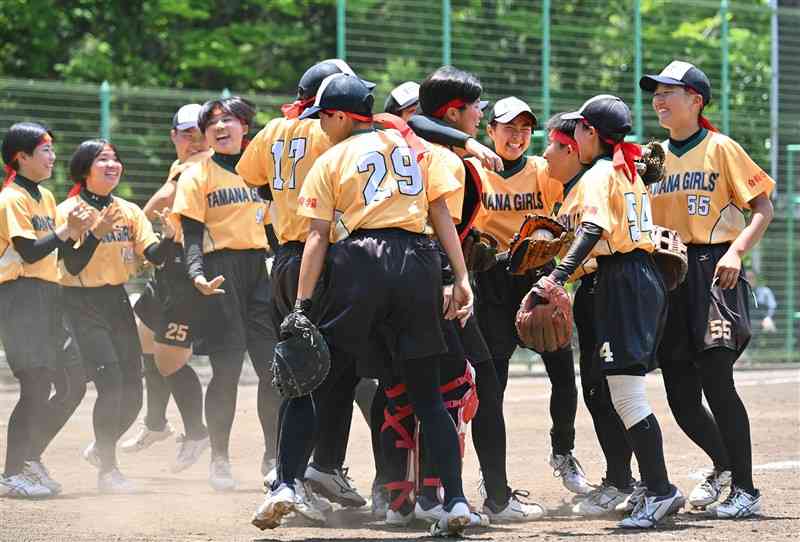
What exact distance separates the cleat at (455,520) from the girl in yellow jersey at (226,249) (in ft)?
8.82

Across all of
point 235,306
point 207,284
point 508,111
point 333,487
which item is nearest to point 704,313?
point 508,111

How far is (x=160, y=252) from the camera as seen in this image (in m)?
9.23

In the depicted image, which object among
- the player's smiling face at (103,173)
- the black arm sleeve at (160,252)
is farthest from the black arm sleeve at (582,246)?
the player's smiling face at (103,173)

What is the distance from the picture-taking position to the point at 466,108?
7148 mm

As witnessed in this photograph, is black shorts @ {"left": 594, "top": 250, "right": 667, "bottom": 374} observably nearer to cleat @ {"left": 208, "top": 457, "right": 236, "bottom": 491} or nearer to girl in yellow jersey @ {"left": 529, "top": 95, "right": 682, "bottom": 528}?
girl in yellow jersey @ {"left": 529, "top": 95, "right": 682, "bottom": 528}

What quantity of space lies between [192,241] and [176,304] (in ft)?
1.92

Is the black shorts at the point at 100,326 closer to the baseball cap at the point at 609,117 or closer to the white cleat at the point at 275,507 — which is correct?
the white cleat at the point at 275,507

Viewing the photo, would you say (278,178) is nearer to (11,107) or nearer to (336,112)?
(336,112)

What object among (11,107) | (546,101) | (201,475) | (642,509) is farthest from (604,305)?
(546,101)

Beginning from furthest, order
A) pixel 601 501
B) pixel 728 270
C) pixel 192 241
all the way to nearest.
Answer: pixel 192 241, pixel 601 501, pixel 728 270

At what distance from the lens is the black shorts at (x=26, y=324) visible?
27.7ft

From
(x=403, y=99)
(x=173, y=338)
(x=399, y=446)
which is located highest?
(x=403, y=99)

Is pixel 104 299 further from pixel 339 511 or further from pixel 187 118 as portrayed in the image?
pixel 339 511

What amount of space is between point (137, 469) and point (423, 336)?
3797 mm
